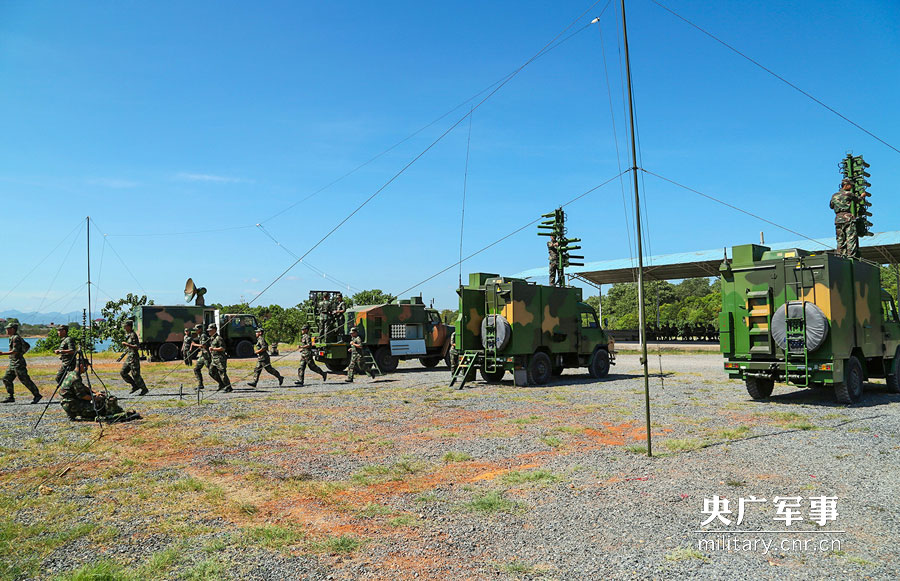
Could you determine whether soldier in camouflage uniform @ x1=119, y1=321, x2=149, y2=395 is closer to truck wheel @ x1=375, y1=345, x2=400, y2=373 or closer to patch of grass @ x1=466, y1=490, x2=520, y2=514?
truck wheel @ x1=375, y1=345, x2=400, y2=373

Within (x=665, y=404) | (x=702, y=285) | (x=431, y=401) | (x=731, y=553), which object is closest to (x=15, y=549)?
(x=731, y=553)

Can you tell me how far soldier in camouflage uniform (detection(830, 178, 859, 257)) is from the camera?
15031 mm

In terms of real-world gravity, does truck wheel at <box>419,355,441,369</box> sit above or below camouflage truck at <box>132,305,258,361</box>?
below

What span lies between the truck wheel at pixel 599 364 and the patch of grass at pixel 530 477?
38.6ft

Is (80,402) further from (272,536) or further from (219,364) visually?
(272,536)

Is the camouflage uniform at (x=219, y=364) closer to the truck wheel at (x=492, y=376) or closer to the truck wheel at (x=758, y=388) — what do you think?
the truck wheel at (x=492, y=376)

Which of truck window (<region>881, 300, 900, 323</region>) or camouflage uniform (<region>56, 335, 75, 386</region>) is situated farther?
truck window (<region>881, 300, 900, 323</region>)

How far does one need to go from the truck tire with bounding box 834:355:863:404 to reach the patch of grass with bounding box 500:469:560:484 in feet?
25.6

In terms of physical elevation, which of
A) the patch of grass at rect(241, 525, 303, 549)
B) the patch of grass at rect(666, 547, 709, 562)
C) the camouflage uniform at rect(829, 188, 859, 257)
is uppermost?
the camouflage uniform at rect(829, 188, 859, 257)

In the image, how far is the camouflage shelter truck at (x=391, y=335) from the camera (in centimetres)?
2114

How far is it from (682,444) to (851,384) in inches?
230

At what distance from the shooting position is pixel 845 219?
49.4ft

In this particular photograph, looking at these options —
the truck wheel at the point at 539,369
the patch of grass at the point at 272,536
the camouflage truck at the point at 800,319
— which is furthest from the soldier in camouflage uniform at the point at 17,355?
the camouflage truck at the point at 800,319

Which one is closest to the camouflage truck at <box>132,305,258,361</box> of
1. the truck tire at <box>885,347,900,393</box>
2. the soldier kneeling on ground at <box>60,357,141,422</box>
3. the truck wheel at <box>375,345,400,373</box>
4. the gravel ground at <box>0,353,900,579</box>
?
the truck wheel at <box>375,345,400,373</box>
